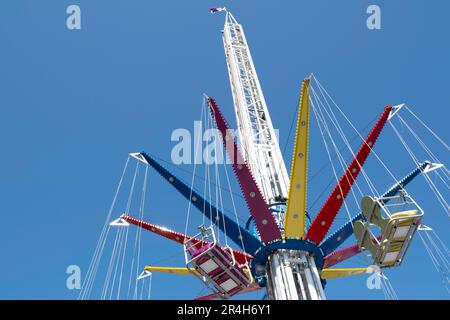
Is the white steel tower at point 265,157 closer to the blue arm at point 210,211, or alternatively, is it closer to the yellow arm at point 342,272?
the blue arm at point 210,211

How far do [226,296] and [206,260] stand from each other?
2350 millimetres

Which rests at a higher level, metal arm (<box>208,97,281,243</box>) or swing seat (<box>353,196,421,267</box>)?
metal arm (<box>208,97,281,243</box>)

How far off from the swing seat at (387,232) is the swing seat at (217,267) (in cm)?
424

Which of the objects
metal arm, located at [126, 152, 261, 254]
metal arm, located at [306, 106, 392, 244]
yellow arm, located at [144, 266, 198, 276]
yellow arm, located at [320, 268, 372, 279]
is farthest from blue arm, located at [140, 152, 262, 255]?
yellow arm, located at [320, 268, 372, 279]

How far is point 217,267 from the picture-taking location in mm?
15711

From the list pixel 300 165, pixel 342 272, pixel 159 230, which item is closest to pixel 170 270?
pixel 159 230

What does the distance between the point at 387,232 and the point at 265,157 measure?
1076 centimetres

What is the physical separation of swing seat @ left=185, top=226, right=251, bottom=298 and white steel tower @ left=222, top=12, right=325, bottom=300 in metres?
1.48

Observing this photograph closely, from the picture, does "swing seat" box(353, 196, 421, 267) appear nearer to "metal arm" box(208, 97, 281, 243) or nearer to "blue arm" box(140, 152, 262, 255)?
"metal arm" box(208, 97, 281, 243)

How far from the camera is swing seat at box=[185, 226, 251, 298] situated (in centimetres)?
1523

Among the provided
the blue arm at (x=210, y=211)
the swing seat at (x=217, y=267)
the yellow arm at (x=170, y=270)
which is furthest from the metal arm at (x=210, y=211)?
the yellow arm at (x=170, y=270)

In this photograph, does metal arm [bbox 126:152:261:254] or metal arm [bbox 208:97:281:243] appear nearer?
metal arm [bbox 208:97:281:243]

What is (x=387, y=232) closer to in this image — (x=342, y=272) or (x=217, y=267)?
(x=217, y=267)
